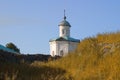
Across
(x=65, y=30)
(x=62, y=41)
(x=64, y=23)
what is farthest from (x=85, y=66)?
(x=64, y=23)

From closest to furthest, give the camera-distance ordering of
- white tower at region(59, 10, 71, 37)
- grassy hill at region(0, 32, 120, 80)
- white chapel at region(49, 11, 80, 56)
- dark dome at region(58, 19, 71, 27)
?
grassy hill at region(0, 32, 120, 80) < white chapel at region(49, 11, 80, 56) < white tower at region(59, 10, 71, 37) < dark dome at region(58, 19, 71, 27)

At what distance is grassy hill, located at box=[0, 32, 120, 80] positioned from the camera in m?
14.0

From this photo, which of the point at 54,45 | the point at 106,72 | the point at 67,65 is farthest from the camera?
the point at 54,45

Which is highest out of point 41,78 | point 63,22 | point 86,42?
point 63,22

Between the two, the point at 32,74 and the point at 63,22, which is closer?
the point at 32,74

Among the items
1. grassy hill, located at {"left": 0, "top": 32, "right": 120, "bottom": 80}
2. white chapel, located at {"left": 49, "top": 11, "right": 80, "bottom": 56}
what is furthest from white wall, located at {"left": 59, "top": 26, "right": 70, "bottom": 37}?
grassy hill, located at {"left": 0, "top": 32, "right": 120, "bottom": 80}

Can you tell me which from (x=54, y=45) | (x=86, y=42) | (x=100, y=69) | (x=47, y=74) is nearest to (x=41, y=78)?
(x=47, y=74)

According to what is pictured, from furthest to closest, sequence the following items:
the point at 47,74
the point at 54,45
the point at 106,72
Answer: the point at 54,45
the point at 47,74
the point at 106,72

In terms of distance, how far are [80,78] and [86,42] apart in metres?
3.66

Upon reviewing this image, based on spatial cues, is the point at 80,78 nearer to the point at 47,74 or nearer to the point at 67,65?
the point at 47,74

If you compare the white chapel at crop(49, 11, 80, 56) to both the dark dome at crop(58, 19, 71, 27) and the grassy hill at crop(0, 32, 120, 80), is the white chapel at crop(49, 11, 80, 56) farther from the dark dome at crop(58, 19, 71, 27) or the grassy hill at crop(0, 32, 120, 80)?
the grassy hill at crop(0, 32, 120, 80)

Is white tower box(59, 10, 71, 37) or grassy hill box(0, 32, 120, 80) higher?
white tower box(59, 10, 71, 37)

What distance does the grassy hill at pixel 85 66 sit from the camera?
1402 cm

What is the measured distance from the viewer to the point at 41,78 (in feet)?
47.2
